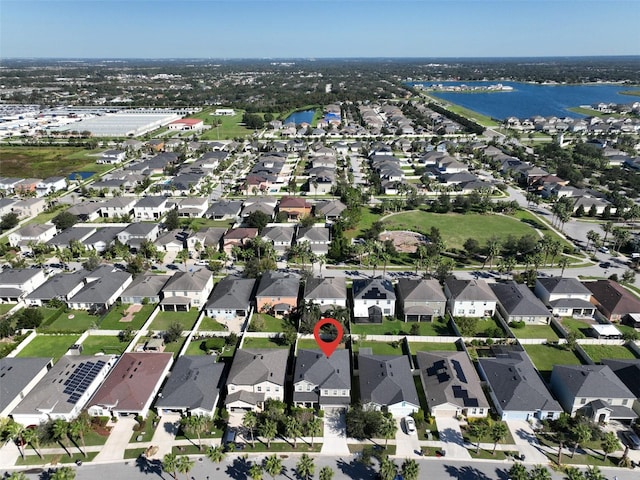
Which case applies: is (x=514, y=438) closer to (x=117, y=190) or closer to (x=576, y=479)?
(x=576, y=479)

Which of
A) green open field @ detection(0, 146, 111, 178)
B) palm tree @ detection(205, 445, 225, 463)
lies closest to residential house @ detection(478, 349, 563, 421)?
palm tree @ detection(205, 445, 225, 463)

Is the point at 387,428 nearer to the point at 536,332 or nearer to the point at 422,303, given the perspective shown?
the point at 422,303

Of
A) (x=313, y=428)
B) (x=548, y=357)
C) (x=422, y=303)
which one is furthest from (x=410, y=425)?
(x=548, y=357)

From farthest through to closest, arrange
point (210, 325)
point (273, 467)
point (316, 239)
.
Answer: point (316, 239) < point (210, 325) < point (273, 467)

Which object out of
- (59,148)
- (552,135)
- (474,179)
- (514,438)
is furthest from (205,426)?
(552,135)

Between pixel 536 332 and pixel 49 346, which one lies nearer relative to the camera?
pixel 49 346

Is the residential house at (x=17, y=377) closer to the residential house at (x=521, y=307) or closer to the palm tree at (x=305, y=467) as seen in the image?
the palm tree at (x=305, y=467)
